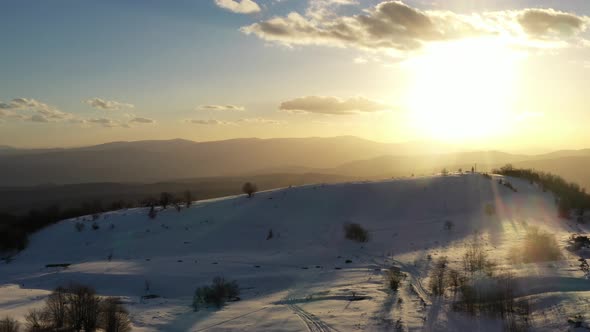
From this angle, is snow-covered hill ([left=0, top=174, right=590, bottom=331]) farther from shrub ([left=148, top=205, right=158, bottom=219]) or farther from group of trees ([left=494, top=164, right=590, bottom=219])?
group of trees ([left=494, top=164, right=590, bottom=219])

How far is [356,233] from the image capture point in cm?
2498

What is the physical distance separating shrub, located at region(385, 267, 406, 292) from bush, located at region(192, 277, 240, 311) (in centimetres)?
571

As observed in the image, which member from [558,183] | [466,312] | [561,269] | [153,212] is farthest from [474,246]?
[153,212]

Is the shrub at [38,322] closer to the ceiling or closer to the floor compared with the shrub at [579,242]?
closer to the floor

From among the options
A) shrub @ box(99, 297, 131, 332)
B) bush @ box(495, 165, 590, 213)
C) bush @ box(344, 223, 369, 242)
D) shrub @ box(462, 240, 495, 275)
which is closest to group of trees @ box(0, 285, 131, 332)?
shrub @ box(99, 297, 131, 332)

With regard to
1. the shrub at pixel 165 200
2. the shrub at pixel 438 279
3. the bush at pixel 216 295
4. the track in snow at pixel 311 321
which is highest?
the shrub at pixel 165 200

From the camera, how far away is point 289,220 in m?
29.1

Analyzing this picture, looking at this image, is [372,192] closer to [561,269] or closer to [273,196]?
[273,196]

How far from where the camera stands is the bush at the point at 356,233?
972 inches

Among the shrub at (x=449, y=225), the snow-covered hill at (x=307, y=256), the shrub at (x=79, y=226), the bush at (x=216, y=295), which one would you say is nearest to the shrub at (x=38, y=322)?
the snow-covered hill at (x=307, y=256)

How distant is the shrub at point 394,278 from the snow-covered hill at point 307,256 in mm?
339

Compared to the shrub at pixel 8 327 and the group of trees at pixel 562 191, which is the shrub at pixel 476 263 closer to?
the group of trees at pixel 562 191

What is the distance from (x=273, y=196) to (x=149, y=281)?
50.6ft

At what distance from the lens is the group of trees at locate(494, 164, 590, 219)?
92.0ft
